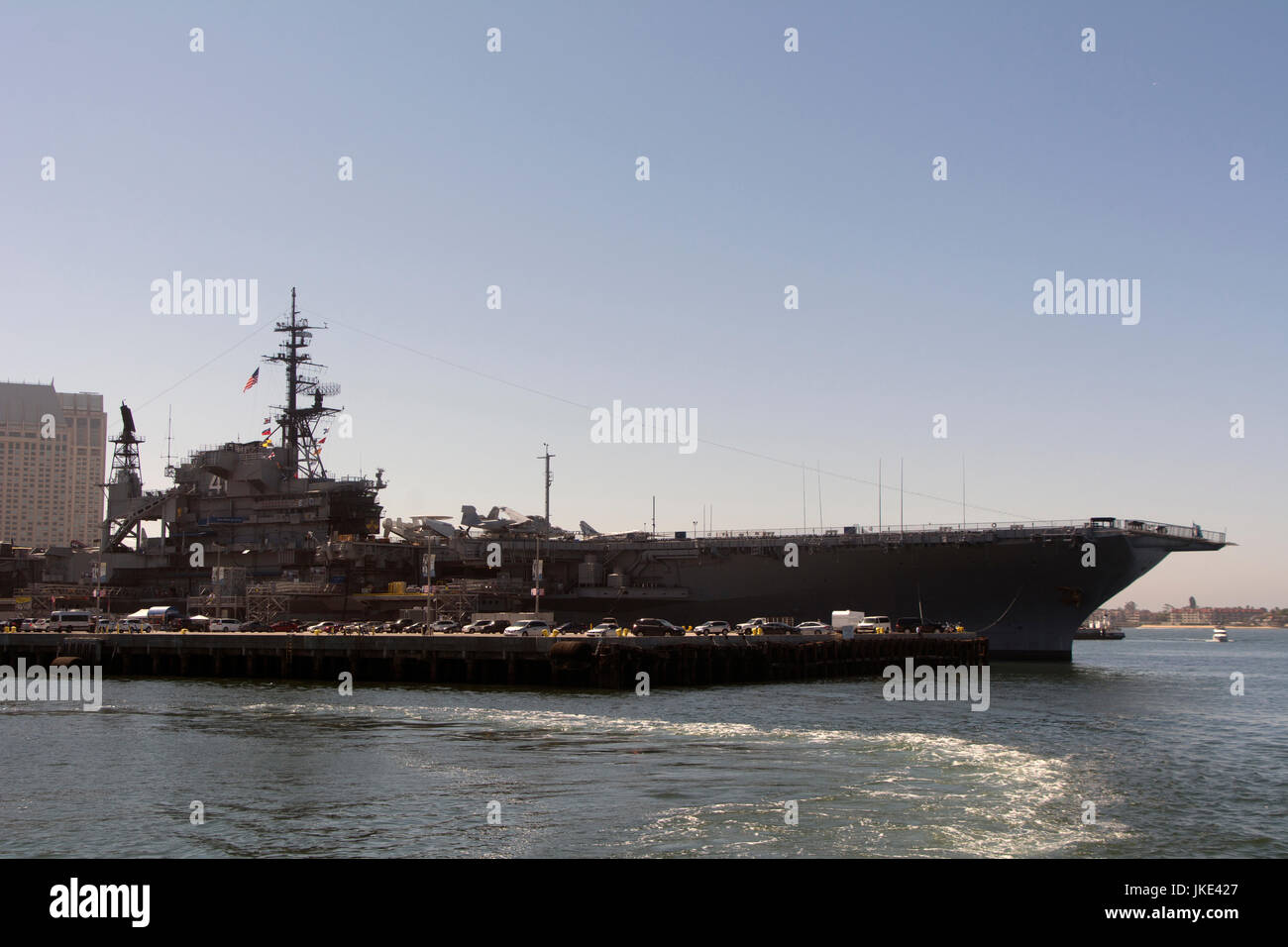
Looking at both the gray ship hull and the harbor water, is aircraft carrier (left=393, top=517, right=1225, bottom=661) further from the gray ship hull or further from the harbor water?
the harbor water

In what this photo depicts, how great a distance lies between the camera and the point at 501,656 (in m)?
43.2

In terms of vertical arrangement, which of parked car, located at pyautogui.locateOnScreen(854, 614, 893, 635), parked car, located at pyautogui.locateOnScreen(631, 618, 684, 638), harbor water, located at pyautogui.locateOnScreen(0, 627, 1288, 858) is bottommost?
harbor water, located at pyautogui.locateOnScreen(0, 627, 1288, 858)

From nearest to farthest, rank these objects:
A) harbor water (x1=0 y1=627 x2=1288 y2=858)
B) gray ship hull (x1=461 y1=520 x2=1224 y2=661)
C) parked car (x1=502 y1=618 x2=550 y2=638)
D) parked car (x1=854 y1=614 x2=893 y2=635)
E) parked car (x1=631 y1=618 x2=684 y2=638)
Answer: harbor water (x1=0 y1=627 x2=1288 y2=858) < parked car (x1=502 y1=618 x2=550 y2=638) < parked car (x1=631 y1=618 x2=684 y2=638) < parked car (x1=854 y1=614 x2=893 y2=635) < gray ship hull (x1=461 y1=520 x2=1224 y2=661)

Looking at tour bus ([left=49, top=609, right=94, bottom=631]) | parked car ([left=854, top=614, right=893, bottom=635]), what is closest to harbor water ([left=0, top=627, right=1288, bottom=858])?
parked car ([left=854, top=614, right=893, bottom=635])

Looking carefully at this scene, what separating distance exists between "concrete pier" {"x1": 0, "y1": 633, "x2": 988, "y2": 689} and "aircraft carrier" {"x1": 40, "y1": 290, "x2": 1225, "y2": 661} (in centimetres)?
502

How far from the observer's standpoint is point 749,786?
67.6 ft

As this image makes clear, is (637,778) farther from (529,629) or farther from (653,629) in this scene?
(653,629)

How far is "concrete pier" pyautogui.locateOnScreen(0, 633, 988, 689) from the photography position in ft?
137

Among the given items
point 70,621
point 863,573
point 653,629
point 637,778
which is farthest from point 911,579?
point 70,621

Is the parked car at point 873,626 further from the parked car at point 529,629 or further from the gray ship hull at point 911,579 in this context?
the parked car at point 529,629

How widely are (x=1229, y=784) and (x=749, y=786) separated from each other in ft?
32.8

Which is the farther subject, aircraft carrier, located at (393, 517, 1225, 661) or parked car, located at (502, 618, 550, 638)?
aircraft carrier, located at (393, 517, 1225, 661)
